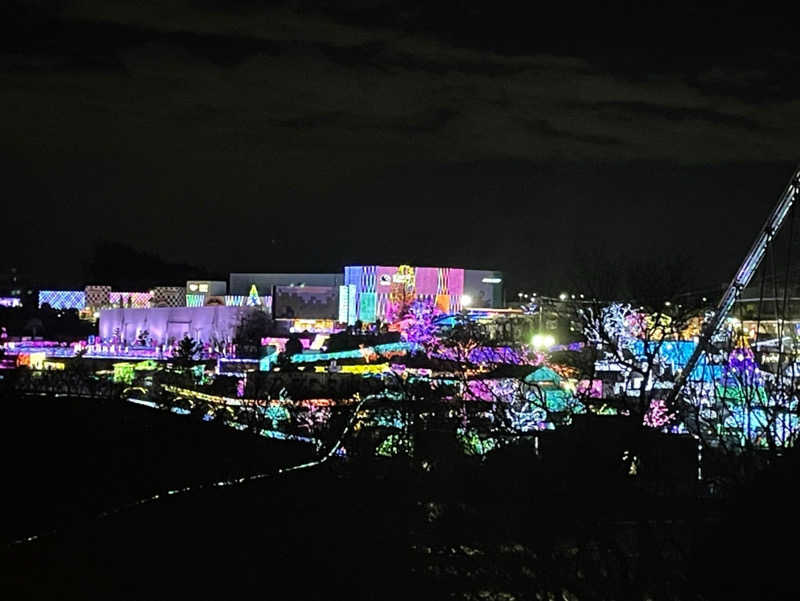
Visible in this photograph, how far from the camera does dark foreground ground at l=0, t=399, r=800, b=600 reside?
11.7ft

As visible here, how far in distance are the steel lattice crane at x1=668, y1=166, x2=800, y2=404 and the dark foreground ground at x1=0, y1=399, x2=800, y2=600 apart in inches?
160

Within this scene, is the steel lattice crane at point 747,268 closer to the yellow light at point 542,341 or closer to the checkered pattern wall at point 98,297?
the yellow light at point 542,341

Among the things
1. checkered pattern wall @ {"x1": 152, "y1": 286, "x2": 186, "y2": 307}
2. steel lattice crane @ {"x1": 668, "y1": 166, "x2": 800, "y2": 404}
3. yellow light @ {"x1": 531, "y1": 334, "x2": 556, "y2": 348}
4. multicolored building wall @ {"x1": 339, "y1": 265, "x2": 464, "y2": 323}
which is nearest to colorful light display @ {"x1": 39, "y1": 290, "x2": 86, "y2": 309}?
checkered pattern wall @ {"x1": 152, "y1": 286, "x2": 186, "y2": 307}

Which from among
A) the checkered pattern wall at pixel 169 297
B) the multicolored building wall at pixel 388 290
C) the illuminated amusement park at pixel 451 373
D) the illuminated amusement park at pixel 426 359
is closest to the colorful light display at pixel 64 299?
the illuminated amusement park at pixel 426 359

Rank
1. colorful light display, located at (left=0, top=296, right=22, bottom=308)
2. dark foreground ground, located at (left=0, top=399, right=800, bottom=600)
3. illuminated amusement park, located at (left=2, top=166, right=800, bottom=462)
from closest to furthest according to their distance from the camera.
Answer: dark foreground ground, located at (left=0, top=399, right=800, bottom=600)
illuminated amusement park, located at (left=2, top=166, right=800, bottom=462)
colorful light display, located at (left=0, top=296, right=22, bottom=308)

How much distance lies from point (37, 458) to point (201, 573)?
5367 mm

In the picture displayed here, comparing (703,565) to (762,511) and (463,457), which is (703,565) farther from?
(463,457)

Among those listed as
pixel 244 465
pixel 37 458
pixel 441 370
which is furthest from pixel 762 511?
pixel 441 370

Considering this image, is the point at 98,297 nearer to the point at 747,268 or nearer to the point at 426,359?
the point at 426,359

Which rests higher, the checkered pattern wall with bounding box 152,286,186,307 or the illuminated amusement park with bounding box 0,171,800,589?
the checkered pattern wall with bounding box 152,286,186,307

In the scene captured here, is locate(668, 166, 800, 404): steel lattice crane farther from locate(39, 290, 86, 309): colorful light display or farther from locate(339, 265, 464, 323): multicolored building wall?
locate(39, 290, 86, 309): colorful light display

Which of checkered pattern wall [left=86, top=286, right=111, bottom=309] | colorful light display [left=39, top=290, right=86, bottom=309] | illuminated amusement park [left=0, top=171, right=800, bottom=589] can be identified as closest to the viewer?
illuminated amusement park [left=0, top=171, right=800, bottom=589]

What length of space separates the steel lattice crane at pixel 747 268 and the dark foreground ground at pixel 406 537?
160 inches

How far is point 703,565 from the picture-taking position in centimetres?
353
